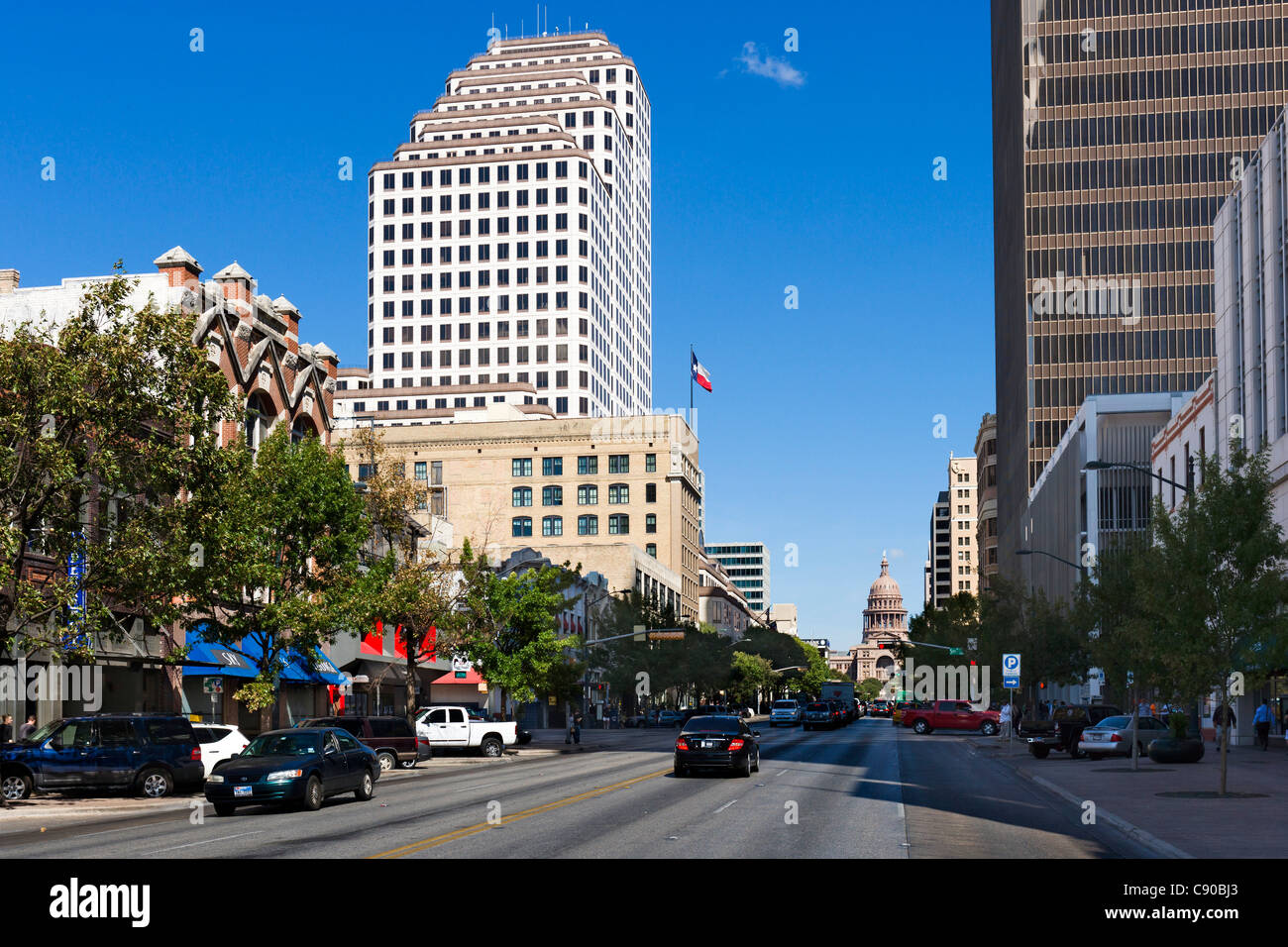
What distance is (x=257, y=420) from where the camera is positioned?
49969mm

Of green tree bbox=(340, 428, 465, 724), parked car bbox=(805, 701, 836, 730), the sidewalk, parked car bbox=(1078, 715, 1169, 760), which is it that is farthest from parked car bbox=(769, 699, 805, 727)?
parked car bbox=(1078, 715, 1169, 760)

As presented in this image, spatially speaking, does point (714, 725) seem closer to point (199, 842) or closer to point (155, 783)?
point (155, 783)

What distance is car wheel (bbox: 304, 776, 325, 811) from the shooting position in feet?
82.8

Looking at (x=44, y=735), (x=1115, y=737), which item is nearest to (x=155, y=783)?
(x=44, y=735)

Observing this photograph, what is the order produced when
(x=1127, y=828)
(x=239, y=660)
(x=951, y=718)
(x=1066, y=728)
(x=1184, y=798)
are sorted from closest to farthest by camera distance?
(x=1127, y=828) → (x=1184, y=798) → (x=239, y=660) → (x=1066, y=728) → (x=951, y=718)

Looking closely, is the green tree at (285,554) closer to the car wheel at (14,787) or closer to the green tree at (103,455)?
the green tree at (103,455)

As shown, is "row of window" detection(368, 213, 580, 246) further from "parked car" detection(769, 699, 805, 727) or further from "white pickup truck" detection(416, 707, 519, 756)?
"white pickup truck" detection(416, 707, 519, 756)

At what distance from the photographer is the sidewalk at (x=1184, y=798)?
59.1ft

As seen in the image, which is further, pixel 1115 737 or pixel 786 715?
pixel 786 715

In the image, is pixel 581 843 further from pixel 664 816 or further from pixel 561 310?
pixel 561 310

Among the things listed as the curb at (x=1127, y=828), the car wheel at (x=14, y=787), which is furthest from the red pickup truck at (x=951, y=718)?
the car wheel at (x=14, y=787)

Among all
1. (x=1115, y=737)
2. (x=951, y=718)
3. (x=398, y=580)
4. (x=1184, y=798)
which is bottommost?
(x=951, y=718)

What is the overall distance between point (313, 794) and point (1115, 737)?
93.1ft

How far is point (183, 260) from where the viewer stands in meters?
44.6
